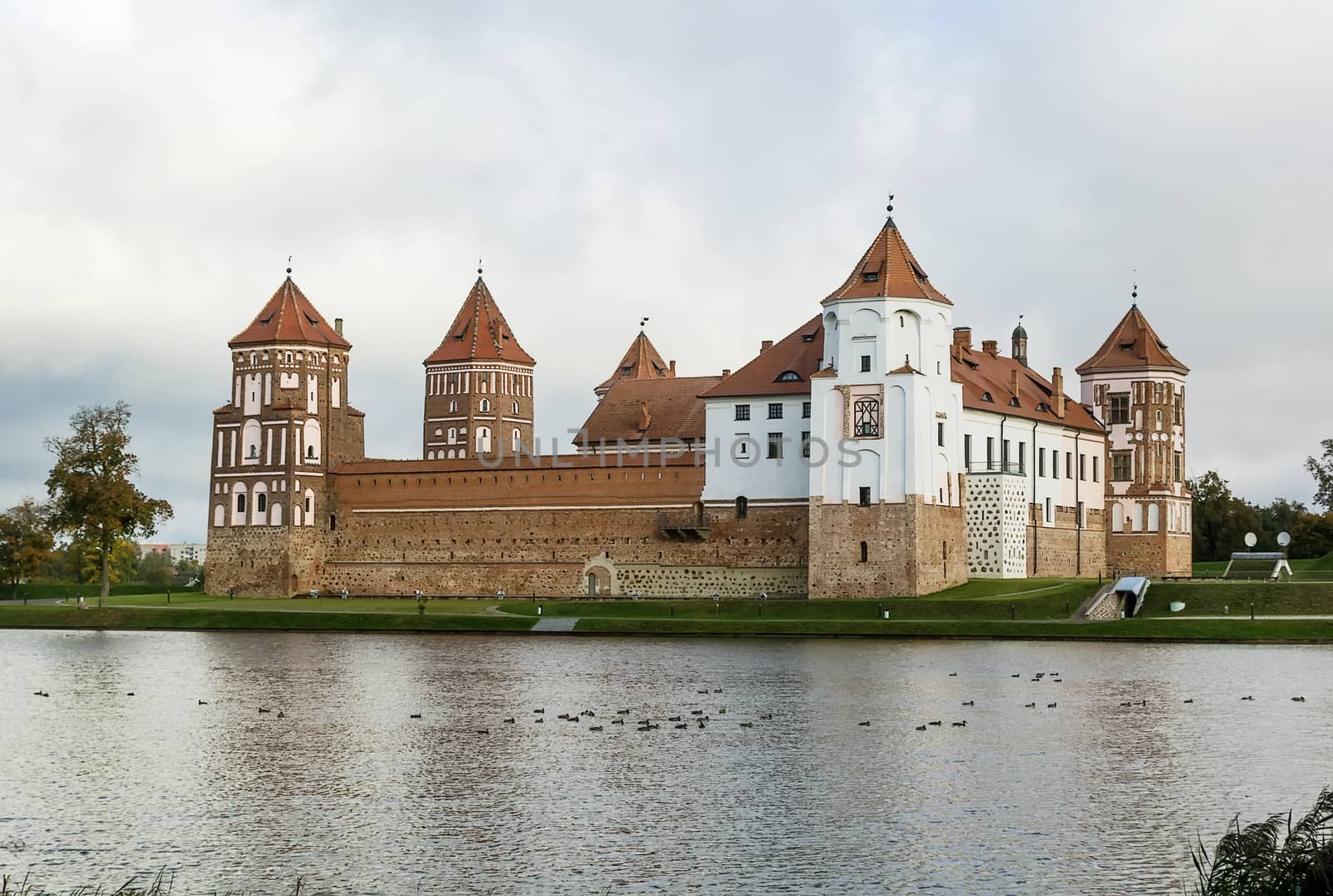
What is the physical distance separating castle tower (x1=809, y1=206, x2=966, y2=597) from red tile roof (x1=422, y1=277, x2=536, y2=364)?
4160 cm

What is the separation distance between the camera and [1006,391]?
72.3 meters

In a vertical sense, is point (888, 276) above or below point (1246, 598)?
above

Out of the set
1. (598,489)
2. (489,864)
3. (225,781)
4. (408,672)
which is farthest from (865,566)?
(489,864)

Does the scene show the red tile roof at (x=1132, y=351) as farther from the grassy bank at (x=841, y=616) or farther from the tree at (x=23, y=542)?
the tree at (x=23, y=542)

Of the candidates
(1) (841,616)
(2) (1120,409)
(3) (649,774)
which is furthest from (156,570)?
(3) (649,774)

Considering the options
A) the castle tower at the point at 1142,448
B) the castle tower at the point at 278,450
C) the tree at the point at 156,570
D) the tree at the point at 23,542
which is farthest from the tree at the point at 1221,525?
the tree at the point at 156,570

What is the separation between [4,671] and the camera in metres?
42.2

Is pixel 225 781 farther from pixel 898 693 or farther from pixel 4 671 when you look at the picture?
pixel 4 671

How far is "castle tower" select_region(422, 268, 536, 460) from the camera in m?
102

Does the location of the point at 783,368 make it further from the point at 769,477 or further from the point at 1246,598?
the point at 1246,598

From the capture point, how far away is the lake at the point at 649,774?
62.8ft

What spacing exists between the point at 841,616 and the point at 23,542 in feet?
145

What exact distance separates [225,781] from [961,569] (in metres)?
43.9

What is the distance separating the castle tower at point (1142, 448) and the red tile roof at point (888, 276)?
16917 mm
